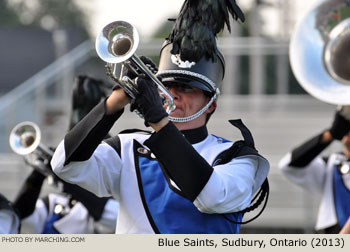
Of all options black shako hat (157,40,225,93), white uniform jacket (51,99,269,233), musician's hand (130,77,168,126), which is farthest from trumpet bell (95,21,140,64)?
black shako hat (157,40,225,93)

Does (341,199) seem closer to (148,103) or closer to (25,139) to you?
(25,139)

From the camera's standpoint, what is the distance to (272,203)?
7824 mm

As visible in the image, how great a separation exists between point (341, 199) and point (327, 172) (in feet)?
1.01

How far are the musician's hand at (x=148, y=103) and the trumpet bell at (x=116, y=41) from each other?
0.11 metres

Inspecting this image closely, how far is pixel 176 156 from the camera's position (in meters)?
2.48

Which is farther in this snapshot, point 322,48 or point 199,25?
point 322,48

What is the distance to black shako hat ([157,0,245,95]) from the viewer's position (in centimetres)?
274

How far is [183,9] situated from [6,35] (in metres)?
15.3

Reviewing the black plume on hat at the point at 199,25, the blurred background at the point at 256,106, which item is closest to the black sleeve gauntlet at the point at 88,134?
the black plume on hat at the point at 199,25

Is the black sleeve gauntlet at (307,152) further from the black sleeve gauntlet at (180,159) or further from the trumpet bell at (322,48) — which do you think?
the black sleeve gauntlet at (180,159)

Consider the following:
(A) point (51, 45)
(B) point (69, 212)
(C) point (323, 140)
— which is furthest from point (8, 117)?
(A) point (51, 45)

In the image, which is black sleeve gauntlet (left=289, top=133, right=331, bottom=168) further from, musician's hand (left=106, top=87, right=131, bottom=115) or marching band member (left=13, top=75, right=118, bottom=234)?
musician's hand (left=106, top=87, right=131, bottom=115)

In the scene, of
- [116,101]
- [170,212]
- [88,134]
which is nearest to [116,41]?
[116,101]
